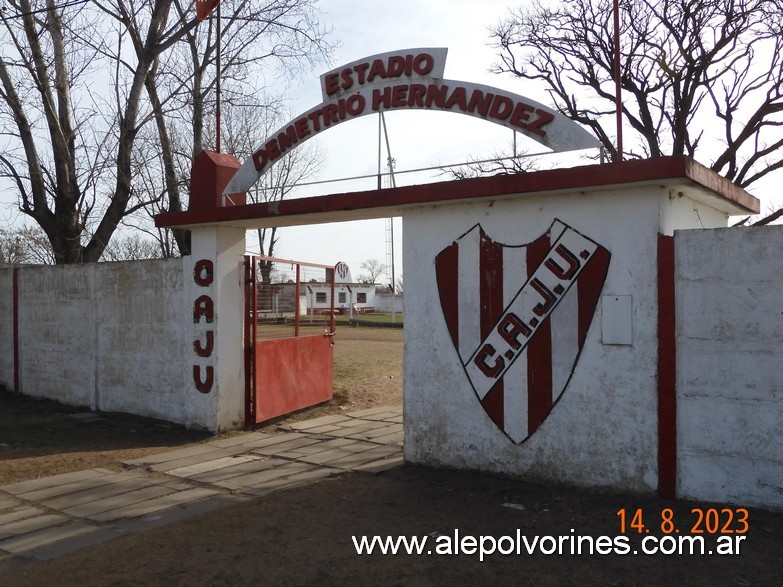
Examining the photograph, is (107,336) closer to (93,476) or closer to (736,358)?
(93,476)

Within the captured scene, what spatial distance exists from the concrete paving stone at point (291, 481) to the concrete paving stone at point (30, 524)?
1.56m

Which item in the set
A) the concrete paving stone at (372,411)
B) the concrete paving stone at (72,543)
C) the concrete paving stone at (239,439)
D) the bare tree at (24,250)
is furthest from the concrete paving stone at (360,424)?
the bare tree at (24,250)

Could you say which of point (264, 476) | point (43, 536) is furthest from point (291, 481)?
point (43, 536)

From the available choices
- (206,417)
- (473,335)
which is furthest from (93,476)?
(473,335)

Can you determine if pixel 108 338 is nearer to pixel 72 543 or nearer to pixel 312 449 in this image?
pixel 312 449

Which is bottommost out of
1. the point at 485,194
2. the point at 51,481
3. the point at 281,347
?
the point at 51,481

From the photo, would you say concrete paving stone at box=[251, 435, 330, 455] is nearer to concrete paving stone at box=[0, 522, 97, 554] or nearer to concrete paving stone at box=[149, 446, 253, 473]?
concrete paving stone at box=[149, 446, 253, 473]

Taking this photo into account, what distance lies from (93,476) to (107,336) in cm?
352

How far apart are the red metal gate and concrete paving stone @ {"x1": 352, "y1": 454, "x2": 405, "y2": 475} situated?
99.2 inches

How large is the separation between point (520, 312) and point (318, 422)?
4.27 m

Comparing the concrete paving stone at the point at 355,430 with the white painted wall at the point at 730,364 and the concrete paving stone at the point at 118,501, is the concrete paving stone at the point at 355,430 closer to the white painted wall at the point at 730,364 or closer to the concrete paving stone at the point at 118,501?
the concrete paving stone at the point at 118,501

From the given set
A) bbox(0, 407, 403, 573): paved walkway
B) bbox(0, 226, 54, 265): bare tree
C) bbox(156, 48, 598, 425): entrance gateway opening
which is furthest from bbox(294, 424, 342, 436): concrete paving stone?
bbox(0, 226, 54, 265): bare tree

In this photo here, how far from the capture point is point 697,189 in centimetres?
584

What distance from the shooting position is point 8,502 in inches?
233
